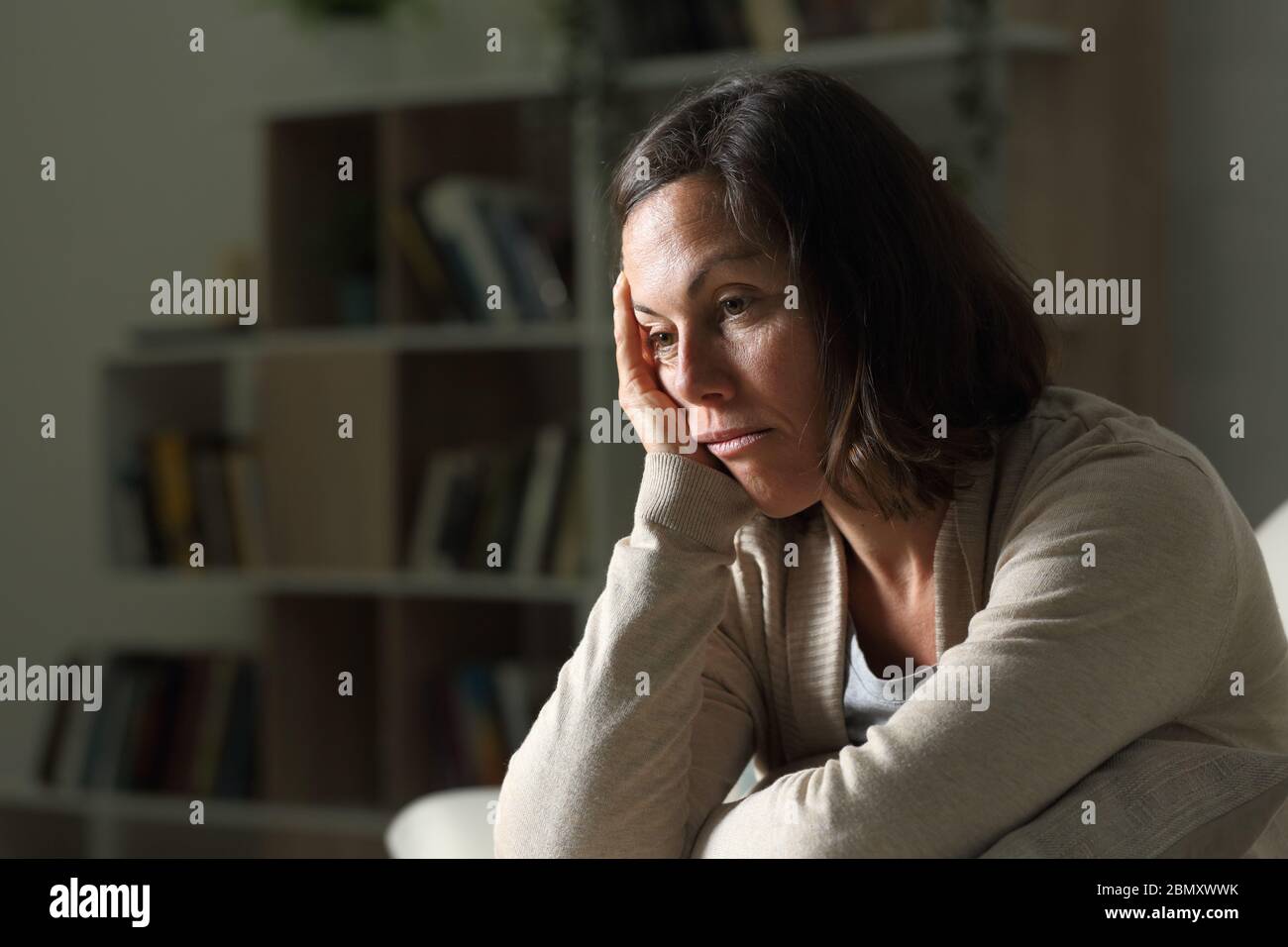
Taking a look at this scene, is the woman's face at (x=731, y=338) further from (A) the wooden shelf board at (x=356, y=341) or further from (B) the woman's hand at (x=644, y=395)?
(A) the wooden shelf board at (x=356, y=341)

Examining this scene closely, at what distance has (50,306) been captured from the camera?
2996 millimetres

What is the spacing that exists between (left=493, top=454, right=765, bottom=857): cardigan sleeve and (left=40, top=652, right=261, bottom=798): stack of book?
1761 millimetres

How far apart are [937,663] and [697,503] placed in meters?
0.20

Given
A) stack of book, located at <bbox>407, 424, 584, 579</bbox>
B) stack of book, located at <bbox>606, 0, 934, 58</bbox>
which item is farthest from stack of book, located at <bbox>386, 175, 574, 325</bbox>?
stack of book, located at <bbox>606, 0, 934, 58</bbox>

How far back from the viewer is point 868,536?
3.63 ft

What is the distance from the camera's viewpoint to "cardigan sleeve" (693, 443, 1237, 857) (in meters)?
0.87

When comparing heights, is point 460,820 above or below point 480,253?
below

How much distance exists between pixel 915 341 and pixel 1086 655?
10.0 inches

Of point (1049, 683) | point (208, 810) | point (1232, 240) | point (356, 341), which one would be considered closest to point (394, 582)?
point (356, 341)

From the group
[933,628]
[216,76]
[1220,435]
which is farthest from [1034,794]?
[216,76]

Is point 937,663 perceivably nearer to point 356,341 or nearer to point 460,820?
point 460,820

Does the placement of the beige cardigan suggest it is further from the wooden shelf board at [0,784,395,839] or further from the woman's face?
the wooden shelf board at [0,784,395,839]

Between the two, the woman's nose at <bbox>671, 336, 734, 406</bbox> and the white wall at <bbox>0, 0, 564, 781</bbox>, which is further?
the white wall at <bbox>0, 0, 564, 781</bbox>

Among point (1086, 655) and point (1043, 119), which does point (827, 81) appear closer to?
point (1086, 655)
